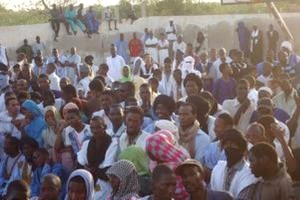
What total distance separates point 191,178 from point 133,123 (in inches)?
62.6

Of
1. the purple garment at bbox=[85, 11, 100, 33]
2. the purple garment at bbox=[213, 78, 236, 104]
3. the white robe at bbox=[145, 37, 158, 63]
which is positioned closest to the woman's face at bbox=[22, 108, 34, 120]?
the purple garment at bbox=[213, 78, 236, 104]

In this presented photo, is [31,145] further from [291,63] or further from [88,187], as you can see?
[291,63]

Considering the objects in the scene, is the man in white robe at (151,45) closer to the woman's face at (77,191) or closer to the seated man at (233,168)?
the seated man at (233,168)

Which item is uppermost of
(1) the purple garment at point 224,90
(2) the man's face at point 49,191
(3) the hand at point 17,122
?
(2) the man's face at point 49,191

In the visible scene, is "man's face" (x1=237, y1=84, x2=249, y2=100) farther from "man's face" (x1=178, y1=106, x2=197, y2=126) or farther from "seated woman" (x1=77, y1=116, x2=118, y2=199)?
"seated woman" (x1=77, y1=116, x2=118, y2=199)

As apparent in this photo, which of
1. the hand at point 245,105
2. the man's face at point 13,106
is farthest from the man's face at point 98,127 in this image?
the man's face at point 13,106

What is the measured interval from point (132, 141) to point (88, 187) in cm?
114

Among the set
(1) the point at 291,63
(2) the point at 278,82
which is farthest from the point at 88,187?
(1) the point at 291,63

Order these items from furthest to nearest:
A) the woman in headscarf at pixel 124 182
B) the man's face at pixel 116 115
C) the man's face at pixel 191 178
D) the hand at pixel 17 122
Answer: the hand at pixel 17 122 < the man's face at pixel 116 115 < the woman in headscarf at pixel 124 182 < the man's face at pixel 191 178

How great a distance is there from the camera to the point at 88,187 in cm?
546

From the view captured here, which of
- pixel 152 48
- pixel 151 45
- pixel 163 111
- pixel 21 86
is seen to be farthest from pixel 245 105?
pixel 151 45

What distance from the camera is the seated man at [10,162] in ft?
24.8

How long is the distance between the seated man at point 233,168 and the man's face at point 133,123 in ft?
3.53

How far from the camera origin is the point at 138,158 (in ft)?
19.6
